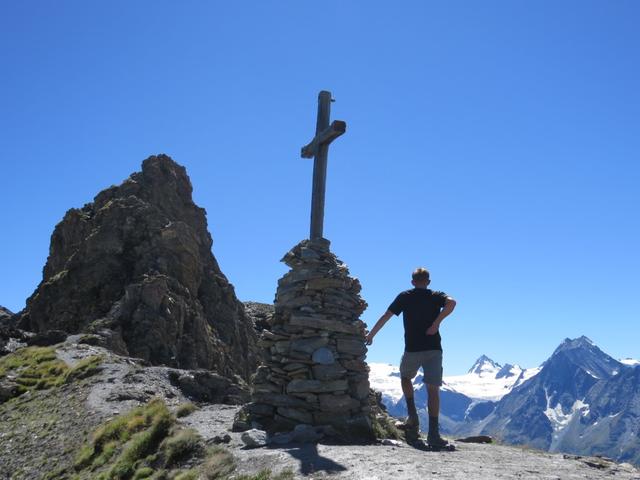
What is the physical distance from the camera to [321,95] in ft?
45.0

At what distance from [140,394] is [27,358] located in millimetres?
13837

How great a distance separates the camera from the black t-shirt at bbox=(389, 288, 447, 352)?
11.3 m

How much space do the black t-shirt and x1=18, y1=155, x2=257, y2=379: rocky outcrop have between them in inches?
1102

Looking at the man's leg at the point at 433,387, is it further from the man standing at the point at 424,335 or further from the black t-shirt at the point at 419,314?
the black t-shirt at the point at 419,314

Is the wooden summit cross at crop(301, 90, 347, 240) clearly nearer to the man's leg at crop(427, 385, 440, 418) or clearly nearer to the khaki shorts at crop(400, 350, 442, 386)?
the khaki shorts at crop(400, 350, 442, 386)

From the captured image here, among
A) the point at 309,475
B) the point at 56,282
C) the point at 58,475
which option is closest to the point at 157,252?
the point at 56,282

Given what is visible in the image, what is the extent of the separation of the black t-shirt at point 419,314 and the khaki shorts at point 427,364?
3.9 inches

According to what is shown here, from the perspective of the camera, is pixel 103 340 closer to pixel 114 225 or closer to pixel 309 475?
pixel 114 225

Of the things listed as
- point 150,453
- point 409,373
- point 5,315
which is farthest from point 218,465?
point 5,315

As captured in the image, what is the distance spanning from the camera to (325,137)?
13.1 meters

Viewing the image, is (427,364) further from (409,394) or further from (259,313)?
(259,313)

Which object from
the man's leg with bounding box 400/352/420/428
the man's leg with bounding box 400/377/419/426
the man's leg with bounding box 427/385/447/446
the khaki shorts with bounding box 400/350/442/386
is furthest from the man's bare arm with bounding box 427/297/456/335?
the man's leg with bounding box 400/377/419/426

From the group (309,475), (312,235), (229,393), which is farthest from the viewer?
(229,393)

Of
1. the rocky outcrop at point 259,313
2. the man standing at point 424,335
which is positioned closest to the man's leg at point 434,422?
the man standing at point 424,335
